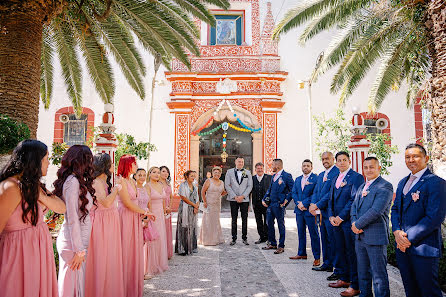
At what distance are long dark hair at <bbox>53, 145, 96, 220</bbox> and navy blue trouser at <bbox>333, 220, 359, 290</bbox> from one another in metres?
3.20

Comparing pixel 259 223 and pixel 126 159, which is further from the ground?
pixel 126 159

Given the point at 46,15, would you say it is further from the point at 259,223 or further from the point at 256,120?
Result: the point at 256,120

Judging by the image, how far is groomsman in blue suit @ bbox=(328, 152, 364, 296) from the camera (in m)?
3.93

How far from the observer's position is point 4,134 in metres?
4.24

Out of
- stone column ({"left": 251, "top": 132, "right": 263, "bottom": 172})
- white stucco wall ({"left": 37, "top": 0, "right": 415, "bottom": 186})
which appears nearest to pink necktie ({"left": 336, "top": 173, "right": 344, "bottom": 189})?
white stucco wall ({"left": 37, "top": 0, "right": 415, "bottom": 186})

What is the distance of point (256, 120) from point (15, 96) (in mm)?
8588

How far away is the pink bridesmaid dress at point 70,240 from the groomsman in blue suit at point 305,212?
12.2 ft

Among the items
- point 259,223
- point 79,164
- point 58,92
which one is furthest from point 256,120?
point 79,164

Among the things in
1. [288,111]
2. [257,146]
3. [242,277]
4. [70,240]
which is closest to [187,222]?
[242,277]

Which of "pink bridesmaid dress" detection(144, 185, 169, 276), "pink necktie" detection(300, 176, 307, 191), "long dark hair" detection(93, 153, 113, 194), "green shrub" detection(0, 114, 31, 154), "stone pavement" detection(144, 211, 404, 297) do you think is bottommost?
"stone pavement" detection(144, 211, 404, 297)

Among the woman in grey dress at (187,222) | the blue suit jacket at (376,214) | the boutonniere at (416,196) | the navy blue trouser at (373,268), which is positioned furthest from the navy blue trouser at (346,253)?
the woman in grey dress at (187,222)

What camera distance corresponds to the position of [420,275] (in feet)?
9.56

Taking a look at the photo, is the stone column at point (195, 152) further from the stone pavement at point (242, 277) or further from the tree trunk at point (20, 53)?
the tree trunk at point (20, 53)

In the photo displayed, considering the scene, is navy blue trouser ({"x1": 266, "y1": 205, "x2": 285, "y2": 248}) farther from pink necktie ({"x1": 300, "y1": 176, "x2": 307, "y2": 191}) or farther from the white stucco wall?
the white stucco wall
